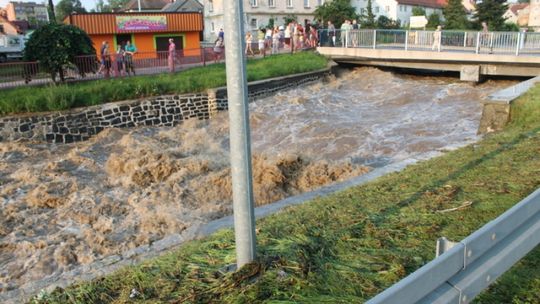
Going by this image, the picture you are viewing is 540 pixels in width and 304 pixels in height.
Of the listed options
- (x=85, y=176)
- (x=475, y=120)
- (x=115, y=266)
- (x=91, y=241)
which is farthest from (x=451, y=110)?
(x=115, y=266)

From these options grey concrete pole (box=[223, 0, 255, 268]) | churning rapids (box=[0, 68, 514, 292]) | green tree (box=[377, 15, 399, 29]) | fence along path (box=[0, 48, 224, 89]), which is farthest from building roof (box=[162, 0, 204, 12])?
grey concrete pole (box=[223, 0, 255, 268])

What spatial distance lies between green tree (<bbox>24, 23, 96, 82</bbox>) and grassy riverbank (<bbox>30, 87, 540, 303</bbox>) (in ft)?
47.7

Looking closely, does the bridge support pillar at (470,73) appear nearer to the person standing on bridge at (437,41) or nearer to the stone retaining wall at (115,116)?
the person standing on bridge at (437,41)

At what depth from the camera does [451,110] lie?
698 inches

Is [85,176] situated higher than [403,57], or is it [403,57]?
[403,57]

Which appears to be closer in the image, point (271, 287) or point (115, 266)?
point (271, 287)

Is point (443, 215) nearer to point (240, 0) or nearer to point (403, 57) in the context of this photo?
point (240, 0)

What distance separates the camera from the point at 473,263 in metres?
2.81

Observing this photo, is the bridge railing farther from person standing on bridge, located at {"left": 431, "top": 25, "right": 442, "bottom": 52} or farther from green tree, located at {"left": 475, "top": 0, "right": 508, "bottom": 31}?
green tree, located at {"left": 475, "top": 0, "right": 508, "bottom": 31}

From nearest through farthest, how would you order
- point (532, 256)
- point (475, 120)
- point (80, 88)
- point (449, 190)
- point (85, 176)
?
point (532, 256) < point (449, 190) < point (85, 176) < point (475, 120) < point (80, 88)

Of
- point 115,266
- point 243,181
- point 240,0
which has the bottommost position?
point 115,266

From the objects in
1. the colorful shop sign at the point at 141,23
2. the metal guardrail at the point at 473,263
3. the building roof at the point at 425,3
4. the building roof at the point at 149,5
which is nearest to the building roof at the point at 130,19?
the colorful shop sign at the point at 141,23

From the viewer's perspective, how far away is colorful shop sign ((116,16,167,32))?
27.7 metres

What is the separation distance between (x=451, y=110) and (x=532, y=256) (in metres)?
14.7
